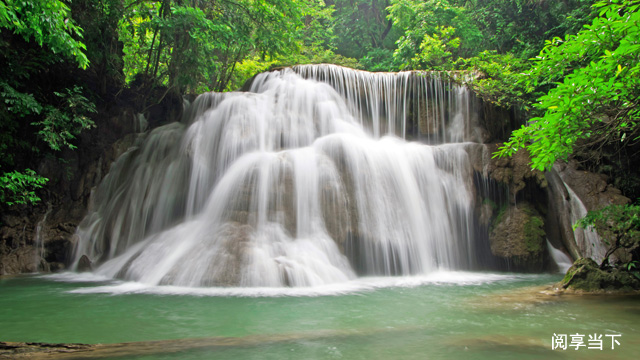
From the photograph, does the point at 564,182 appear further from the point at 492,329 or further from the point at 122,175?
the point at 122,175

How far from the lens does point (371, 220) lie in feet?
27.5

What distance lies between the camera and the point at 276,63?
1984 cm

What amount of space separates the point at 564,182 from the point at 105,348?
10859 mm

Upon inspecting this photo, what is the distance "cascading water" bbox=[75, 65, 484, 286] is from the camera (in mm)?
7312

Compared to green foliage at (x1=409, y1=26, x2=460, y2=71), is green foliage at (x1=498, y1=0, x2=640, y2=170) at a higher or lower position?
lower

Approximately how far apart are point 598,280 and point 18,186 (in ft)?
38.6

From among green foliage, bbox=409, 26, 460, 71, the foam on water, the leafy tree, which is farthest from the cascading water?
green foliage, bbox=409, 26, 460, 71

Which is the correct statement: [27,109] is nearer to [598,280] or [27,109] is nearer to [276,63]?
[598,280]

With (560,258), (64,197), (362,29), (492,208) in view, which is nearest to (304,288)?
(492,208)

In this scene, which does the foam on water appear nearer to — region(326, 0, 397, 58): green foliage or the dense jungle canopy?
the dense jungle canopy

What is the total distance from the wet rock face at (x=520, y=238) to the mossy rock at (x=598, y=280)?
259 cm

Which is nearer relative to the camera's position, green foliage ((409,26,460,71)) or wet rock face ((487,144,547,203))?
wet rock face ((487,144,547,203))

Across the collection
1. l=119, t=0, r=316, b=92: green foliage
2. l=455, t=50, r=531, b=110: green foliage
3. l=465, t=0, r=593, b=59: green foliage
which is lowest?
l=455, t=50, r=531, b=110: green foliage

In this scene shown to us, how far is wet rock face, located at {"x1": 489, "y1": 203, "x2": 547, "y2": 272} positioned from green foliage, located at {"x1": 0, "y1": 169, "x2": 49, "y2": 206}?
408 inches
